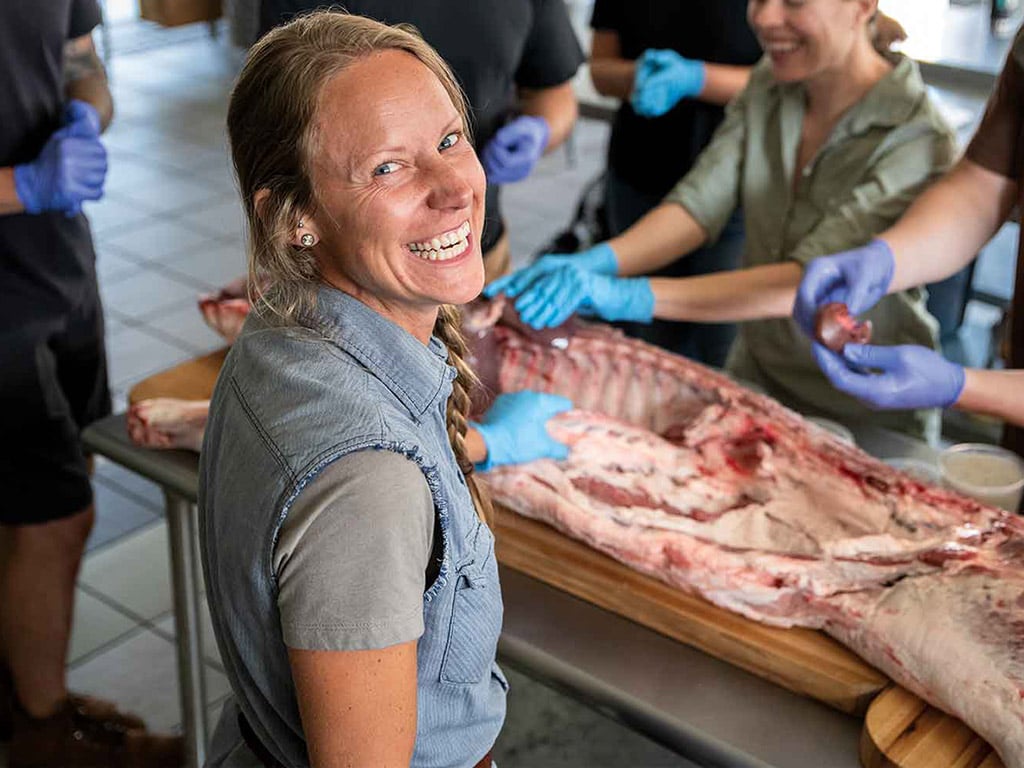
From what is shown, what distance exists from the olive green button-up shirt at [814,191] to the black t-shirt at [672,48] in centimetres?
60

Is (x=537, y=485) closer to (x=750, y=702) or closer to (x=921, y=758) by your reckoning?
(x=750, y=702)

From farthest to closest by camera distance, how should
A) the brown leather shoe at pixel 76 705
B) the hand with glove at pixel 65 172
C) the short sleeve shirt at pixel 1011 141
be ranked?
the brown leather shoe at pixel 76 705 < the hand with glove at pixel 65 172 < the short sleeve shirt at pixel 1011 141

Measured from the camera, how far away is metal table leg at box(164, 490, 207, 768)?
2584 millimetres

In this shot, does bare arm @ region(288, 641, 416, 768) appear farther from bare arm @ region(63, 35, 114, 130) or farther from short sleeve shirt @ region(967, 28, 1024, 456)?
bare arm @ region(63, 35, 114, 130)

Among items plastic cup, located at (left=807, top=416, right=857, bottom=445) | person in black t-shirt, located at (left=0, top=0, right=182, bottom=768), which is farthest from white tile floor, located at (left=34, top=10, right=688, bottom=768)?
plastic cup, located at (left=807, top=416, right=857, bottom=445)

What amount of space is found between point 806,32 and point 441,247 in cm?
151

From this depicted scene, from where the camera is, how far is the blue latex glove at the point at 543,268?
2721 mm

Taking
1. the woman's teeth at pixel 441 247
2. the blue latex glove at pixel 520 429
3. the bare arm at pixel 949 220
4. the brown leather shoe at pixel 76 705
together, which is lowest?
the brown leather shoe at pixel 76 705

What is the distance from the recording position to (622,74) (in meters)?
3.69

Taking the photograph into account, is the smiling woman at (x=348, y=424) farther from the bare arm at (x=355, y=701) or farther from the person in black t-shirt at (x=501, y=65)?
the person in black t-shirt at (x=501, y=65)

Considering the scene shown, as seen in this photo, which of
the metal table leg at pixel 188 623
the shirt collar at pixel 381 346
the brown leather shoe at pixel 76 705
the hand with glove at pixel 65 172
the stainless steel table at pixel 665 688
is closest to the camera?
the shirt collar at pixel 381 346

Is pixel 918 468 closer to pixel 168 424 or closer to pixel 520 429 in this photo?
pixel 520 429

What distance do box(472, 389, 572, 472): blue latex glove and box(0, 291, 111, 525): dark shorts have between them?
1092 mm

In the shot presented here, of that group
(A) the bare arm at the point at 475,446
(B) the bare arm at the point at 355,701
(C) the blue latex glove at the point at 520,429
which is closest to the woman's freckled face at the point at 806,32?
(C) the blue latex glove at the point at 520,429
